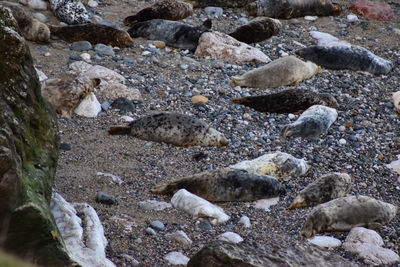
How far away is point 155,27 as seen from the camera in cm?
809

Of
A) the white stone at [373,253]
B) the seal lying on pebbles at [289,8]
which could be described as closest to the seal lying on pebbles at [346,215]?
the white stone at [373,253]

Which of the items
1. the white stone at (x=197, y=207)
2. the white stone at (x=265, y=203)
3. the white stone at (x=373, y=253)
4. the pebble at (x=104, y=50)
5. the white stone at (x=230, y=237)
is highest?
the white stone at (x=230, y=237)

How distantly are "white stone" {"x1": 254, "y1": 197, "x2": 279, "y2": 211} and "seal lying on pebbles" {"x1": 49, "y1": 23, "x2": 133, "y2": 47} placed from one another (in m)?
3.60

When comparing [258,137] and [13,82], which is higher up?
[13,82]

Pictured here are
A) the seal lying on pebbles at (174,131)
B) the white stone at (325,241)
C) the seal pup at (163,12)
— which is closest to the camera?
the white stone at (325,241)

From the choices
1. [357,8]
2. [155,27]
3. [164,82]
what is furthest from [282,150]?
[357,8]

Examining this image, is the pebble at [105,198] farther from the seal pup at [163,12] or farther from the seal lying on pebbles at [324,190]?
the seal pup at [163,12]

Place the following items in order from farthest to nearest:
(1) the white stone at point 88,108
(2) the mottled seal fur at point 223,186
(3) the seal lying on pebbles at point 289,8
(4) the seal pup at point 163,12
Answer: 1. (3) the seal lying on pebbles at point 289,8
2. (4) the seal pup at point 163,12
3. (1) the white stone at point 88,108
4. (2) the mottled seal fur at point 223,186

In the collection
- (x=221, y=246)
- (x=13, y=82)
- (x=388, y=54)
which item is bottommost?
(x=388, y=54)

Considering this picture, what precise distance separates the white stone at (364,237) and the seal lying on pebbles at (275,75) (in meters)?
3.05

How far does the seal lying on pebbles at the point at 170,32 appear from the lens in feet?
26.0

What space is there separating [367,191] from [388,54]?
4.10m

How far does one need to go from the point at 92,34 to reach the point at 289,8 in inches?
140

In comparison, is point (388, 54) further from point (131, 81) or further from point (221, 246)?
point (221, 246)
